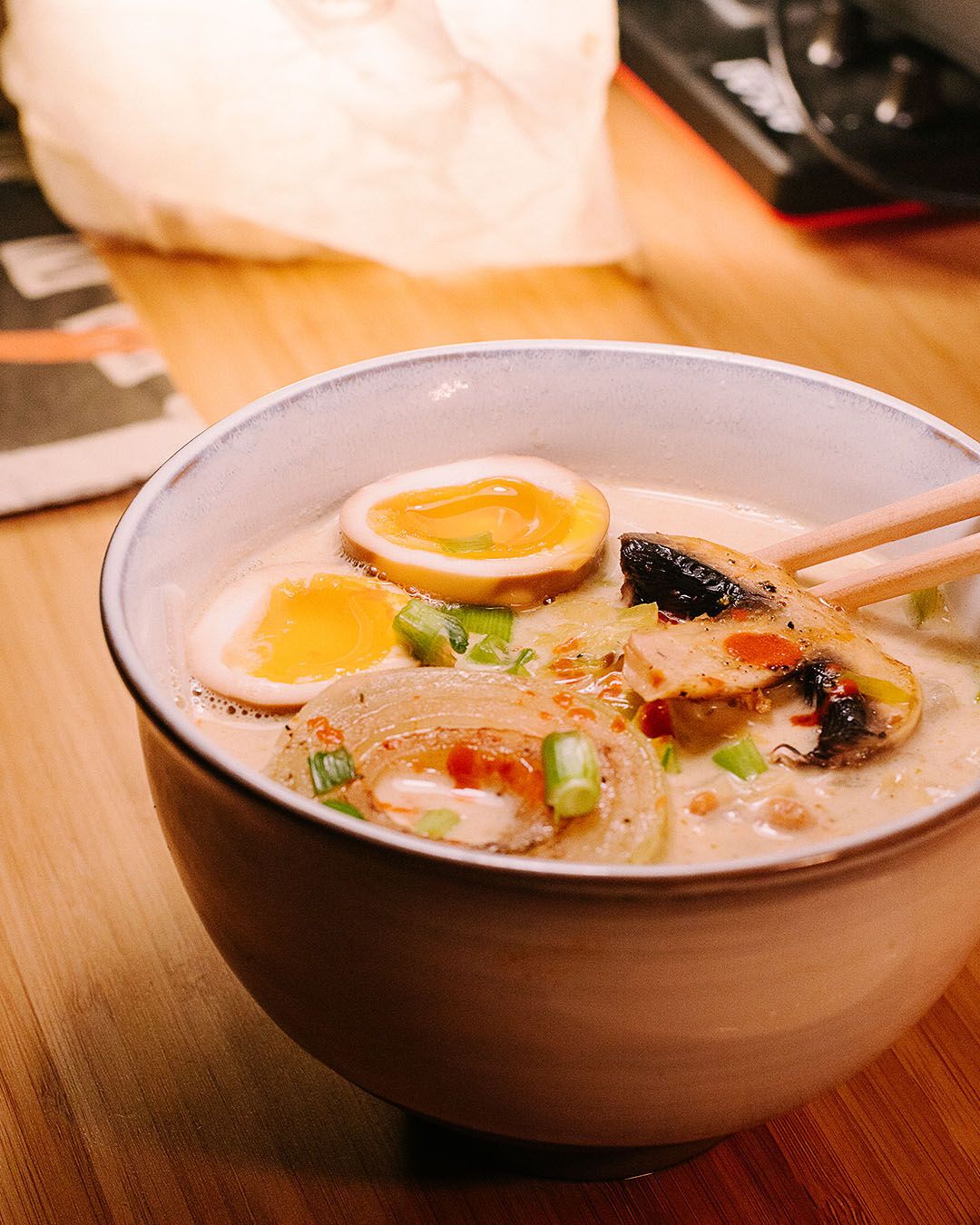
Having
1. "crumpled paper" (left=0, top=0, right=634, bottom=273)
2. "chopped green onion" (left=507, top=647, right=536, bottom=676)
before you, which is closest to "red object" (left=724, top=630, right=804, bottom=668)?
"chopped green onion" (left=507, top=647, right=536, bottom=676)

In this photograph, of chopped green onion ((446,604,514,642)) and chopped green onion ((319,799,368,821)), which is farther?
chopped green onion ((446,604,514,642))

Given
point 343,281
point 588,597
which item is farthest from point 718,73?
point 588,597

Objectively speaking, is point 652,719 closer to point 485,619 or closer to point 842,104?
point 485,619

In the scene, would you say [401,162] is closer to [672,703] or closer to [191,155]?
[191,155]

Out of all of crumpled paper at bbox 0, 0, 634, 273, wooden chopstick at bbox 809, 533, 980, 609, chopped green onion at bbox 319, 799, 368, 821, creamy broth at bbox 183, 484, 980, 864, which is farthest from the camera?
crumpled paper at bbox 0, 0, 634, 273

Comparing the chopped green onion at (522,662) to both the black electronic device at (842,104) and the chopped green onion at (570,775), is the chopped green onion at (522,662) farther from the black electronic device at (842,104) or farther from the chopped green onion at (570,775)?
the black electronic device at (842,104)

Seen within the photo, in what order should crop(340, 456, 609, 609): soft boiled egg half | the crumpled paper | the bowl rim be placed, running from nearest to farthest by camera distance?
1. the bowl rim
2. crop(340, 456, 609, 609): soft boiled egg half
3. the crumpled paper

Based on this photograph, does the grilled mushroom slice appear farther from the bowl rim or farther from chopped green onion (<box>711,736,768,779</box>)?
the bowl rim
